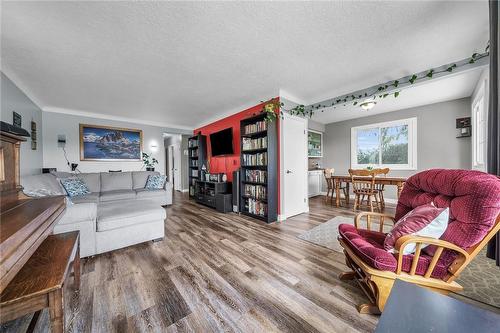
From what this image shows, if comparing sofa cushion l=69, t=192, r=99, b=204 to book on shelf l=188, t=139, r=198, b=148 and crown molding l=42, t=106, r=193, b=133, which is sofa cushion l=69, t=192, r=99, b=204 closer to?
crown molding l=42, t=106, r=193, b=133

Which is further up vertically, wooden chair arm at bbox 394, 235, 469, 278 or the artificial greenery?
the artificial greenery

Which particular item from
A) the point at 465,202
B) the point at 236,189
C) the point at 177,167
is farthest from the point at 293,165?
the point at 177,167

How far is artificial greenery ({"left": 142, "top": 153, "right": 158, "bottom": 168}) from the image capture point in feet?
17.8

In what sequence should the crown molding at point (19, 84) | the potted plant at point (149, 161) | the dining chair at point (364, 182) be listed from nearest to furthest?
the crown molding at point (19, 84)
the dining chair at point (364, 182)
the potted plant at point (149, 161)

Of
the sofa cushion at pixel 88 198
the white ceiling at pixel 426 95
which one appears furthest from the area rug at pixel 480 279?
the sofa cushion at pixel 88 198

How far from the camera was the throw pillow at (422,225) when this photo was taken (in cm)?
121

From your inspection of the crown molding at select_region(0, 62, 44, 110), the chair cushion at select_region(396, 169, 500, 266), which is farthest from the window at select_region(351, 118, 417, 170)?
the crown molding at select_region(0, 62, 44, 110)

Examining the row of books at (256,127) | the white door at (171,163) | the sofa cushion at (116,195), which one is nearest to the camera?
the row of books at (256,127)

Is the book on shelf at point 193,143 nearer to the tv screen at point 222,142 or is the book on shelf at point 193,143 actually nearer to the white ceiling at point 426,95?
the tv screen at point 222,142

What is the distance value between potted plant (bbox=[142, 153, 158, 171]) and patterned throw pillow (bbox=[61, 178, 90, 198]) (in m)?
1.73

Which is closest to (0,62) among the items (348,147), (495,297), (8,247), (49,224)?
(49,224)

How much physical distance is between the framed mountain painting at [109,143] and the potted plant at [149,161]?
117mm

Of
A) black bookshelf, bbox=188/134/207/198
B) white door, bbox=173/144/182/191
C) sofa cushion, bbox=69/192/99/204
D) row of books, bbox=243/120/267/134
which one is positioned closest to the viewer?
sofa cushion, bbox=69/192/99/204

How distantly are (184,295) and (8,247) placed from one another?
1.21m
